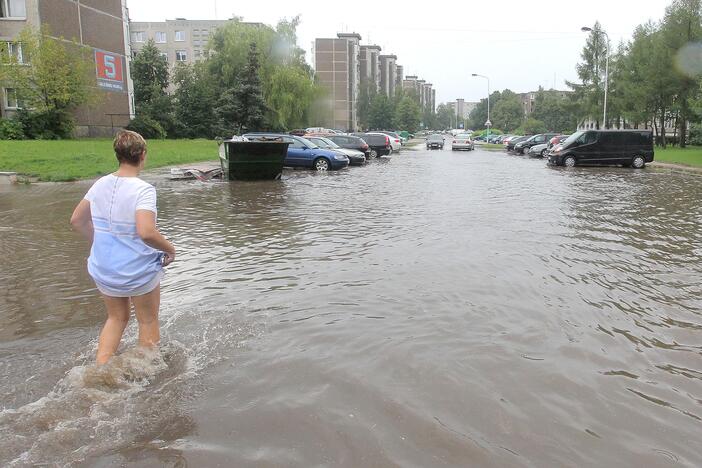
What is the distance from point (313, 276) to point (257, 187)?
10005mm

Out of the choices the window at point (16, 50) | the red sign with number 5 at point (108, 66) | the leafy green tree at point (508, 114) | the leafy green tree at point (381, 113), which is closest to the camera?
the window at point (16, 50)

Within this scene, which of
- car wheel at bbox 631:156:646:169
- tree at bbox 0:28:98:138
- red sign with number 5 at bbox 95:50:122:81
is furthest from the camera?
red sign with number 5 at bbox 95:50:122:81

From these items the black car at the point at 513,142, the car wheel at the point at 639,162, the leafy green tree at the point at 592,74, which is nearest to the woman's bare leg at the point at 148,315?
the car wheel at the point at 639,162

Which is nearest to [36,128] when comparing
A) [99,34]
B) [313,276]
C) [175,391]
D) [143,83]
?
[99,34]

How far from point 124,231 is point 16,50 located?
125 feet

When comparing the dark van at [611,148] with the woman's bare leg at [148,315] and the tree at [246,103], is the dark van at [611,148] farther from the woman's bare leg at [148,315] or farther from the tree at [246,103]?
the tree at [246,103]

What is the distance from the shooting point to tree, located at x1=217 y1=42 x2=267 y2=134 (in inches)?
1807

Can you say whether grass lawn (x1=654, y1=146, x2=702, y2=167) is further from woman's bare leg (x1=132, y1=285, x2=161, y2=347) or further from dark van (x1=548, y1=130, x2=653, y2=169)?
woman's bare leg (x1=132, y1=285, x2=161, y2=347)

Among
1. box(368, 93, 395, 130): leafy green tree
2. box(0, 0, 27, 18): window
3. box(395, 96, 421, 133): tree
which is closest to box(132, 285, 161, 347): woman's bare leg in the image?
box(0, 0, 27, 18): window

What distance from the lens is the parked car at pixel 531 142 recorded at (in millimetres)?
41612

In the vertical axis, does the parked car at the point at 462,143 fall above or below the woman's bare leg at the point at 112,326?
above

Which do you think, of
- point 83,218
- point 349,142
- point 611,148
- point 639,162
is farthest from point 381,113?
point 83,218

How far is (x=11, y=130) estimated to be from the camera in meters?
31.4

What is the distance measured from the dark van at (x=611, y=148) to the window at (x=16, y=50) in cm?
3056
